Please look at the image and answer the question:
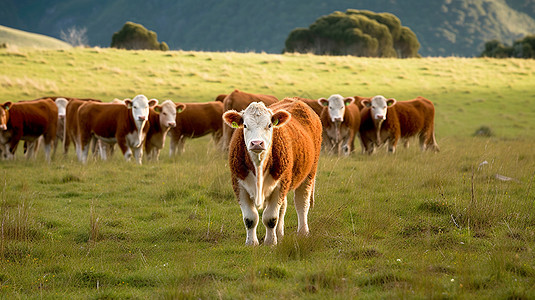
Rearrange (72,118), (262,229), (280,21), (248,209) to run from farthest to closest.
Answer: (280,21), (72,118), (262,229), (248,209)

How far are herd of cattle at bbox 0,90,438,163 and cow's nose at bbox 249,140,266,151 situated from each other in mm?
7958

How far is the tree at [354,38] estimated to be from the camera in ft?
162

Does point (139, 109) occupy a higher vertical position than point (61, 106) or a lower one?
higher

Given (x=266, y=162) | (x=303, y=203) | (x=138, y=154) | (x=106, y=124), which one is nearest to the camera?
(x=266, y=162)

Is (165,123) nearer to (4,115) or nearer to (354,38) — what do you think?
(4,115)

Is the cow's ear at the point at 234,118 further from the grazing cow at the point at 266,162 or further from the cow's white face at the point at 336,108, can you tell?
the cow's white face at the point at 336,108

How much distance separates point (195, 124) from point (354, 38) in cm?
3623

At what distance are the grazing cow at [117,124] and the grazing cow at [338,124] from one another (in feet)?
15.2

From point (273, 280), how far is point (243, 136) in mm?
1816

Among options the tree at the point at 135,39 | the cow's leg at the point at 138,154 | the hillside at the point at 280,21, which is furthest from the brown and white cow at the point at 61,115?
the hillside at the point at 280,21

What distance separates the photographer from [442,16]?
99.8 m

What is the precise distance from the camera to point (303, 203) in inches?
270

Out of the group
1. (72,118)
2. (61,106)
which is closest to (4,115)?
(72,118)

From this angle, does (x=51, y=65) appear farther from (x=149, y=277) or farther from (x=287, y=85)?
(x=149, y=277)
